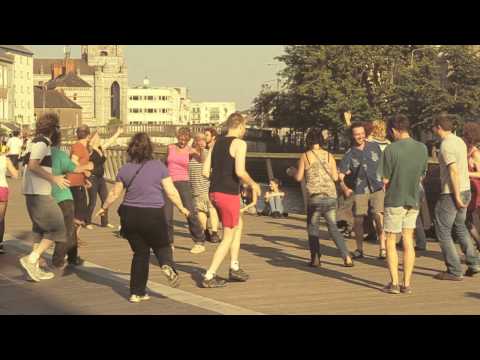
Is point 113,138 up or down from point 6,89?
down

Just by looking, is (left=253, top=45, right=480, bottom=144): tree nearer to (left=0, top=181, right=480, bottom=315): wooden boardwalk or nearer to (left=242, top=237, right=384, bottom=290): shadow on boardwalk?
(left=242, top=237, right=384, bottom=290): shadow on boardwalk

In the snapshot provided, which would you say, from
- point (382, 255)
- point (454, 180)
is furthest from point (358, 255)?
point (454, 180)

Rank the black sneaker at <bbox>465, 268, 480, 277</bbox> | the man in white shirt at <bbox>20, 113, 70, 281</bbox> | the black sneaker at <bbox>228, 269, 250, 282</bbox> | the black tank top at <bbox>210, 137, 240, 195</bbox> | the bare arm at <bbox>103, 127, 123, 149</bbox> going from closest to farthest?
the black tank top at <bbox>210, 137, 240, 195</bbox>
the black sneaker at <bbox>228, 269, 250, 282</bbox>
the man in white shirt at <bbox>20, 113, 70, 281</bbox>
the black sneaker at <bbox>465, 268, 480, 277</bbox>
the bare arm at <bbox>103, 127, 123, 149</bbox>

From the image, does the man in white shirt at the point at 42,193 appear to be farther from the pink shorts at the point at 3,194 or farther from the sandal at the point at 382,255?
the sandal at the point at 382,255

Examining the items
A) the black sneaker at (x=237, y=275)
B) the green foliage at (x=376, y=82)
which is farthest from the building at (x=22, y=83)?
the black sneaker at (x=237, y=275)

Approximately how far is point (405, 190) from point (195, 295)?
97.2 inches

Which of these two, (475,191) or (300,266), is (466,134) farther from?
(300,266)

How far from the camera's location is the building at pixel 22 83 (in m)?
166

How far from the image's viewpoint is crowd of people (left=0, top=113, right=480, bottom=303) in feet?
34.9

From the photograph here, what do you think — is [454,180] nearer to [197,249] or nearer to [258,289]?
[258,289]

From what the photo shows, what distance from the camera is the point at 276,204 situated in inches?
933

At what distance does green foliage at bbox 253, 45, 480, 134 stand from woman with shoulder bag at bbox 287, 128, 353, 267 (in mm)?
52540

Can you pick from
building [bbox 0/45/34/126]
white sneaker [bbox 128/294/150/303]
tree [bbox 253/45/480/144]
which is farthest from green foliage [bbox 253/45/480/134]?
building [bbox 0/45/34/126]

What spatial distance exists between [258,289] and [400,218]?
1693 mm
